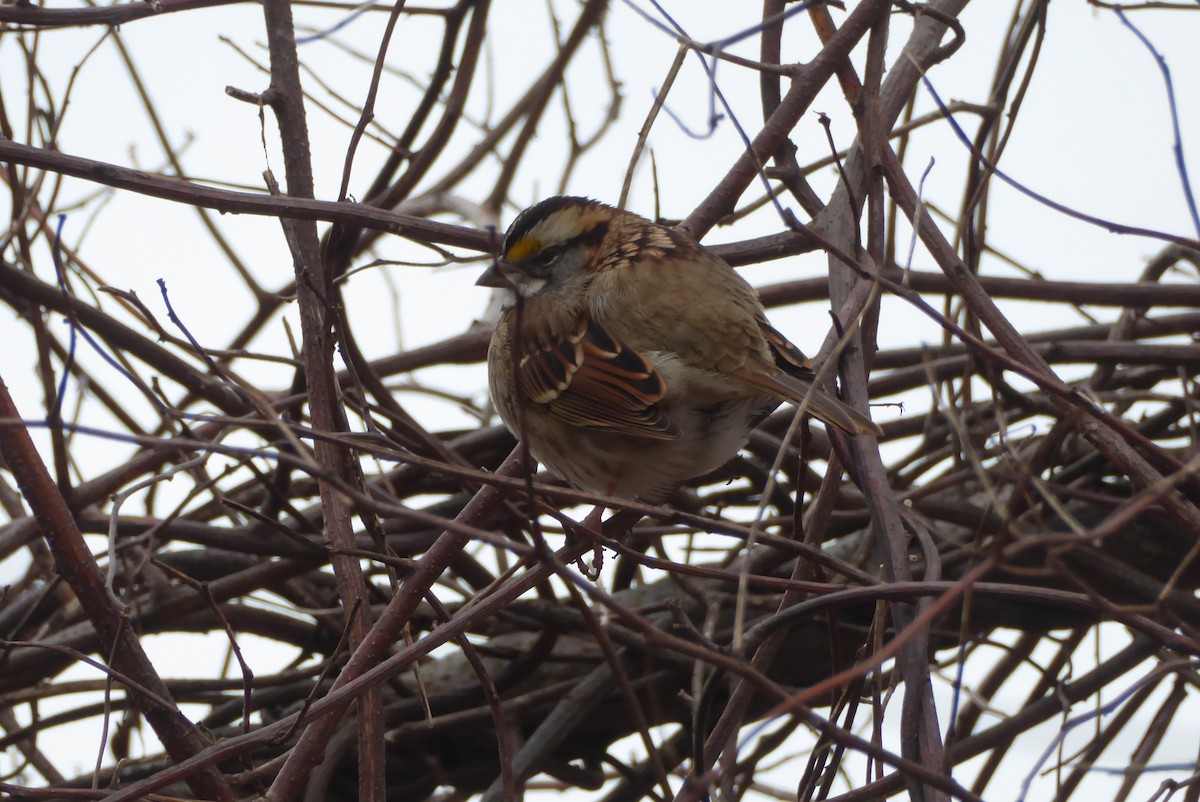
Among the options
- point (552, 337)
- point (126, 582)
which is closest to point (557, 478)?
point (552, 337)

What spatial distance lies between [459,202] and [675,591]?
3.76 feet

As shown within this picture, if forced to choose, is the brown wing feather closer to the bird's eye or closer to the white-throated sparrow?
the white-throated sparrow

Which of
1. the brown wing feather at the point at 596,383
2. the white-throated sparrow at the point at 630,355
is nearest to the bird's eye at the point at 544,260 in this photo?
the white-throated sparrow at the point at 630,355

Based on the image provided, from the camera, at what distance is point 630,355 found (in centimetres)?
269

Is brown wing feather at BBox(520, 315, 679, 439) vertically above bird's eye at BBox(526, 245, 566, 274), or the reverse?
bird's eye at BBox(526, 245, 566, 274)

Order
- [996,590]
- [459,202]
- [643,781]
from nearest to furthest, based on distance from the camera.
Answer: [996,590]
[643,781]
[459,202]

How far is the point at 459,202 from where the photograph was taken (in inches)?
128

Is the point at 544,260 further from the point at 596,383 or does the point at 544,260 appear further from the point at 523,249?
the point at 596,383

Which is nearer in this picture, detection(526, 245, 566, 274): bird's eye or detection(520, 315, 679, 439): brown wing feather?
detection(520, 315, 679, 439): brown wing feather

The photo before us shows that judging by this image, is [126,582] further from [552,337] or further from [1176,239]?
[1176,239]

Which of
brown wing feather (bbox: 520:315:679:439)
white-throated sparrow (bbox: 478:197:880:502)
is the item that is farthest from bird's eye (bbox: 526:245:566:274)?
brown wing feather (bbox: 520:315:679:439)

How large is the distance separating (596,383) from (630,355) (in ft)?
0.35

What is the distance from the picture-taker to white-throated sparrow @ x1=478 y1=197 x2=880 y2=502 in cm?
259

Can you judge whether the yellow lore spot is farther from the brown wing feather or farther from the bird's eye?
the brown wing feather
